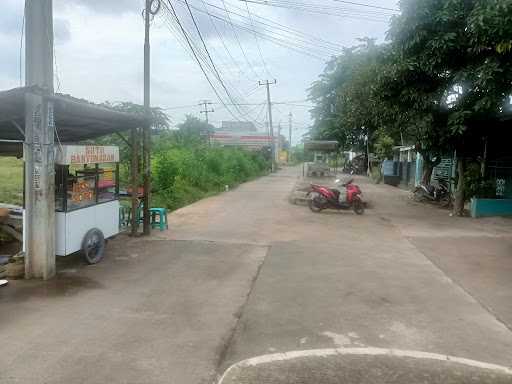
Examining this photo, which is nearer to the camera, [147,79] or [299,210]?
[147,79]

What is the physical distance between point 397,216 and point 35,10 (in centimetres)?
1021

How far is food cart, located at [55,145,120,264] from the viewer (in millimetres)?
6410

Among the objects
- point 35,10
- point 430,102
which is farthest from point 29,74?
point 430,102

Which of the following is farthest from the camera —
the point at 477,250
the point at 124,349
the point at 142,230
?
the point at 142,230

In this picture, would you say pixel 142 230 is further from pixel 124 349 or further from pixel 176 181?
pixel 176 181

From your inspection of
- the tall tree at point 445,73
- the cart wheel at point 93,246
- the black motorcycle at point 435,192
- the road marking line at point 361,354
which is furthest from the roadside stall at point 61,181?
the black motorcycle at point 435,192

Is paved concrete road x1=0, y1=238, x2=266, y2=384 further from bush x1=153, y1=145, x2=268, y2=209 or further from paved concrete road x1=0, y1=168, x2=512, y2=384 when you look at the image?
bush x1=153, y1=145, x2=268, y2=209

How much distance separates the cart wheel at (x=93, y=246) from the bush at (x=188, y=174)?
7.46 metres

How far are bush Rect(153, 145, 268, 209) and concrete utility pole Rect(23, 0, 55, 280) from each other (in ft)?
28.1

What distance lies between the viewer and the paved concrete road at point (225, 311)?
3.79 m

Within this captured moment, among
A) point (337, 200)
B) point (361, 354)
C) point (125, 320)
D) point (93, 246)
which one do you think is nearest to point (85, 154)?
point (93, 246)

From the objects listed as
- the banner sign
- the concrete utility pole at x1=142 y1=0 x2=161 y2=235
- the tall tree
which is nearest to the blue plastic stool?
the concrete utility pole at x1=142 y1=0 x2=161 y2=235

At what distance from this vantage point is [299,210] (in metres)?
14.1

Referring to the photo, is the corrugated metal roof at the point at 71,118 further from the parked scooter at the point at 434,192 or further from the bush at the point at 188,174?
the parked scooter at the point at 434,192
